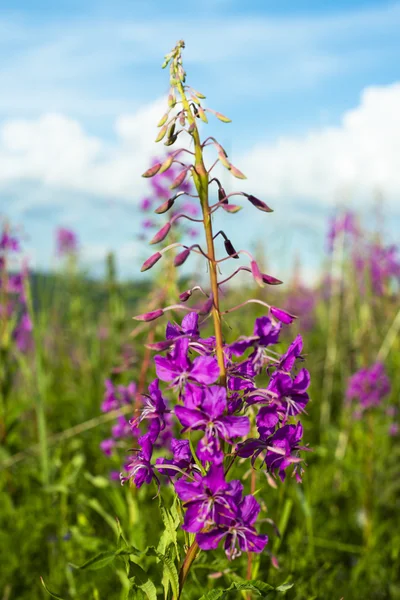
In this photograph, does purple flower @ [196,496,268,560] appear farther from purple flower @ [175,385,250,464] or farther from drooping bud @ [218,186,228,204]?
drooping bud @ [218,186,228,204]

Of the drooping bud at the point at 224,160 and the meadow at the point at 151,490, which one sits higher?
the drooping bud at the point at 224,160

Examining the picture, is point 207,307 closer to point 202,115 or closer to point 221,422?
point 221,422

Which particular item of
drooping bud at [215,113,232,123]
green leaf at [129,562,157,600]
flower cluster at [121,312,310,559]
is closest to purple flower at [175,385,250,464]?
flower cluster at [121,312,310,559]

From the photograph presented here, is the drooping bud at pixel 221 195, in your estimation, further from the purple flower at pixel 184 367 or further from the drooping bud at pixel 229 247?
the purple flower at pixel 184 367

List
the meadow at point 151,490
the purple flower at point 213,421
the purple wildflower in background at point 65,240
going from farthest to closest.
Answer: the purple wildflower in background at point 65,240 → the meadow at point 151,490 → the purple flower at point 213,421

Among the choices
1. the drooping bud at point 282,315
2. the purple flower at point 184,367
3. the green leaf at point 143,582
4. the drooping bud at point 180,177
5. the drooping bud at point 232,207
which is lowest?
the green leaf at point 143,582

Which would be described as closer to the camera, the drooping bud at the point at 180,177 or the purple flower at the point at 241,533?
the purple flower at the point at 241,533

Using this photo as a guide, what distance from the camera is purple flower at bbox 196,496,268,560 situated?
1.70 meters

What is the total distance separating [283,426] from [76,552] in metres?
2.33

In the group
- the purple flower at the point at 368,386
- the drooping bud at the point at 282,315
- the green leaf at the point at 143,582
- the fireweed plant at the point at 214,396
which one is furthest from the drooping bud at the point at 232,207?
the purple flower at the point at 368,386

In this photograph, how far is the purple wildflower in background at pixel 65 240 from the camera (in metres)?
9.88

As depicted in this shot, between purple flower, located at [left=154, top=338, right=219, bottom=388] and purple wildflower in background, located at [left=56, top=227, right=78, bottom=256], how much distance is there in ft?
26.7

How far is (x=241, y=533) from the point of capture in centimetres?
172

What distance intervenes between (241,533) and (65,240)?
29.2 ft
